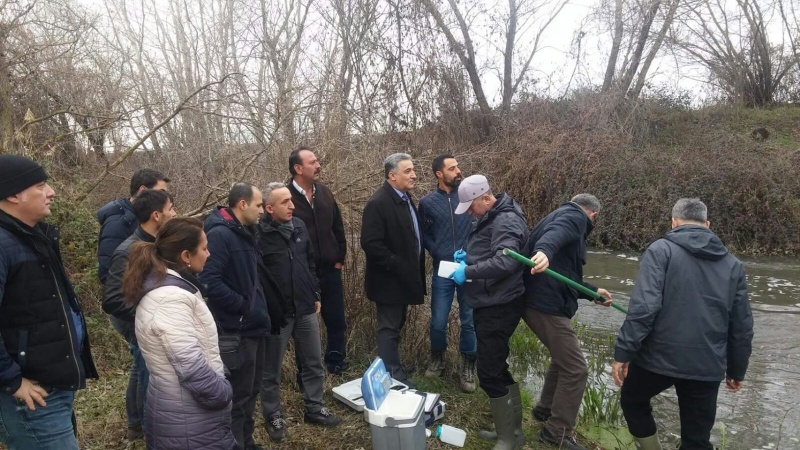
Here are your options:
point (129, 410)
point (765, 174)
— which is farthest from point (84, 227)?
point (765, 174)

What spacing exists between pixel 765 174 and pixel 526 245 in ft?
37.2

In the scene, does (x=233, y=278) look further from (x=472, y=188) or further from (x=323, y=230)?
(x=472, y=188)

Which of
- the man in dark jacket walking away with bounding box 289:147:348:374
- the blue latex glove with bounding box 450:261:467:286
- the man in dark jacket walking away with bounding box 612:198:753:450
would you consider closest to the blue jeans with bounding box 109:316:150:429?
the man in dark jacket walking away with bounding box 289:147:348:374

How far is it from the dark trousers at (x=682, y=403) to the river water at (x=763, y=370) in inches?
33.9

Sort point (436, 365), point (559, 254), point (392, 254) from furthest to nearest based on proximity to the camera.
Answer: point (436, 365), point (392, 254), point (559, 254)

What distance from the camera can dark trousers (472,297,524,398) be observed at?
145 inches

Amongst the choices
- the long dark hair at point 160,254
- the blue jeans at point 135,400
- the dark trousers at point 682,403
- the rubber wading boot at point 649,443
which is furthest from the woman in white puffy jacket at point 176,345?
the rubber wading boot at point 649,443

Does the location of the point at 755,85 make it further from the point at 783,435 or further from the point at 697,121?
the point at 783,435

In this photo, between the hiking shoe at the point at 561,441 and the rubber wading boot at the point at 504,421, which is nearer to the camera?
the rubber wading boot at the point at 504,421

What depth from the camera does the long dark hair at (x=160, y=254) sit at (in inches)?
102

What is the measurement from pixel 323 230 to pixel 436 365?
5.08 ft

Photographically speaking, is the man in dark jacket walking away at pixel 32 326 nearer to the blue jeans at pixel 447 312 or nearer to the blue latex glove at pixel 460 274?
the blue latex glove at pixel 460 274

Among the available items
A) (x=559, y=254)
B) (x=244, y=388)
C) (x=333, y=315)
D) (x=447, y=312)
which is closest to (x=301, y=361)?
(x=333, y=315)

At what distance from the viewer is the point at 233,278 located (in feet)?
10.8
